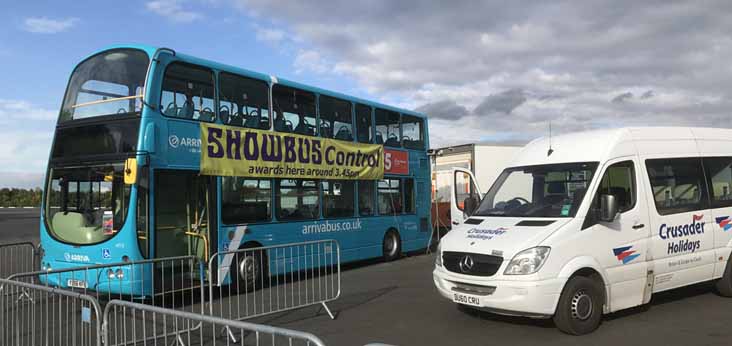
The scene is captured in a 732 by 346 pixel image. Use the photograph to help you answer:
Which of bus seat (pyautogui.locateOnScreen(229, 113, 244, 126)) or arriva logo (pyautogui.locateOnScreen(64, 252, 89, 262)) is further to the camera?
bus seat (pyautogui.locateOnScreen(229, 113, 244, 126))

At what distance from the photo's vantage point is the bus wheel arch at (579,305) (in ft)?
21.6

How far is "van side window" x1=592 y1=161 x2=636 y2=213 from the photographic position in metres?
7.39

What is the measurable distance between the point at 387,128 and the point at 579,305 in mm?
8792

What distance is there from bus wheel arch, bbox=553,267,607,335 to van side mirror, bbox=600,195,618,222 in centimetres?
64

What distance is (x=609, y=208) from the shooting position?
6805mm

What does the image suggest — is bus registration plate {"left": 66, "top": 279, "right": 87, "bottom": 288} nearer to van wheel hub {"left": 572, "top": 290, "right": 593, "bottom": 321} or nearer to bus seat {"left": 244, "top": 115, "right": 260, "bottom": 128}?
bus seat {"left": 244, "top": 115, "right": 260, "bottom": 128}

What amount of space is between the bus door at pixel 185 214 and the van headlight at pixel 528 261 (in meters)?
5.41

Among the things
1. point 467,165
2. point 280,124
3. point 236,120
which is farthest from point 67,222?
point 467,165

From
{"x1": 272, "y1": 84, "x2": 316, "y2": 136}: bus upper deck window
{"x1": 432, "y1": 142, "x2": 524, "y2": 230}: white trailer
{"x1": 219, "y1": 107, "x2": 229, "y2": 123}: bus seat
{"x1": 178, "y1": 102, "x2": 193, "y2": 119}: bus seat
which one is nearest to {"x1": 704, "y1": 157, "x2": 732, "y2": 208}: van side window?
{"x1": 272, "y1": 84, "x2": 316, "y2": 136}: bus upper deck window

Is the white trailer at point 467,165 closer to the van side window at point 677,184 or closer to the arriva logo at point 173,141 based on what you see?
the van side window at point 677,184

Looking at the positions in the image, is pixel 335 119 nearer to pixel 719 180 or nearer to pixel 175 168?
pixel 175 168

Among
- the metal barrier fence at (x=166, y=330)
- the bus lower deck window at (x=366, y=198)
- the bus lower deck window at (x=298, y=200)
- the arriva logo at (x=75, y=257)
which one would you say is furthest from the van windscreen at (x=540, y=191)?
the arriva logo at (x=75, y=257)

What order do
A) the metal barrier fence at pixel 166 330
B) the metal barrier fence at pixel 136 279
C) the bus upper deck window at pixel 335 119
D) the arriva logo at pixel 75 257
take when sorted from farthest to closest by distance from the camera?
the bus upper deck window at pixel 335 119
the arriva logo at pixel 75 257
the metal barrier fence at pixel 136 279
the metal barrier fence at pixel 166 330

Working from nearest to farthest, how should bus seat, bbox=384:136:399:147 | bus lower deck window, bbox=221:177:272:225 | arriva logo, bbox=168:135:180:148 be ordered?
arriva logo, bbox=168:135:180:148
bus lower deck window, bbox=221:177:272:225
bus seat, bbox=384:136:399:147
